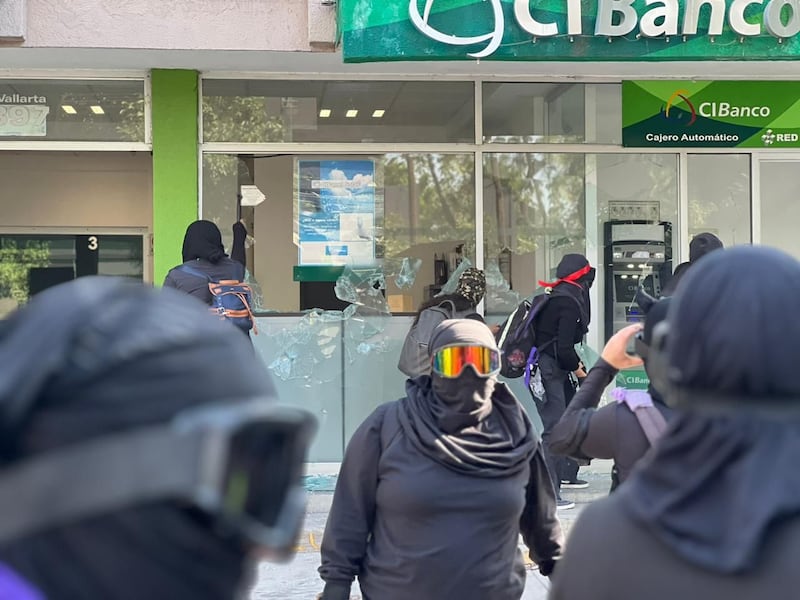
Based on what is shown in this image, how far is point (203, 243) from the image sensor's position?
6.59 m

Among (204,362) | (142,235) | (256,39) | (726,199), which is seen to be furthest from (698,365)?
(142,235)

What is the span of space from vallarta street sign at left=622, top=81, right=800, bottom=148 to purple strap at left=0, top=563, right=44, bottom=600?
25.8 feet

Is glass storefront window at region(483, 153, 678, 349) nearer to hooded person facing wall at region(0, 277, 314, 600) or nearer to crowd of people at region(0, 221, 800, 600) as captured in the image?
crowd of people at region(0, 221, 800, 600)

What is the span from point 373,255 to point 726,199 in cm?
324

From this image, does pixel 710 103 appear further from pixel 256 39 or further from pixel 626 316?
pixel 256 39

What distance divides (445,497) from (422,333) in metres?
4.47

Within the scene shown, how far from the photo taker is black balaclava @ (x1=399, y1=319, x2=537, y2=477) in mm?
3035

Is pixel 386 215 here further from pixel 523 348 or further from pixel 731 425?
pixel 731 425

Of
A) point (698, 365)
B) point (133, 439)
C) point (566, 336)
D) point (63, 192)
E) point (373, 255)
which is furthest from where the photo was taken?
point (63, 192)

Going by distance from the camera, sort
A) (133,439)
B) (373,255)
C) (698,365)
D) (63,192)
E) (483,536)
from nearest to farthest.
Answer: (133,439) → (698,365) → (483,536) → (373,255) → (63,192)

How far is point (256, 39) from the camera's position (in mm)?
7309

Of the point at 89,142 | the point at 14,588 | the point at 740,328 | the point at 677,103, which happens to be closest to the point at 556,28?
the point at 677,103

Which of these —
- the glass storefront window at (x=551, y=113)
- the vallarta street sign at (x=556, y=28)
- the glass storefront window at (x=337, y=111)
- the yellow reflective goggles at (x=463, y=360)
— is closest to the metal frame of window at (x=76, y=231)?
the glass storefront window at (x=337, y=111)

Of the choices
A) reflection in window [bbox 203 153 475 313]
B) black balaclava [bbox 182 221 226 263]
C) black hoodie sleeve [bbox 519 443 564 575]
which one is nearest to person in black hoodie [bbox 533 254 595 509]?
reflection in window [bbox 203 153 475 313]
